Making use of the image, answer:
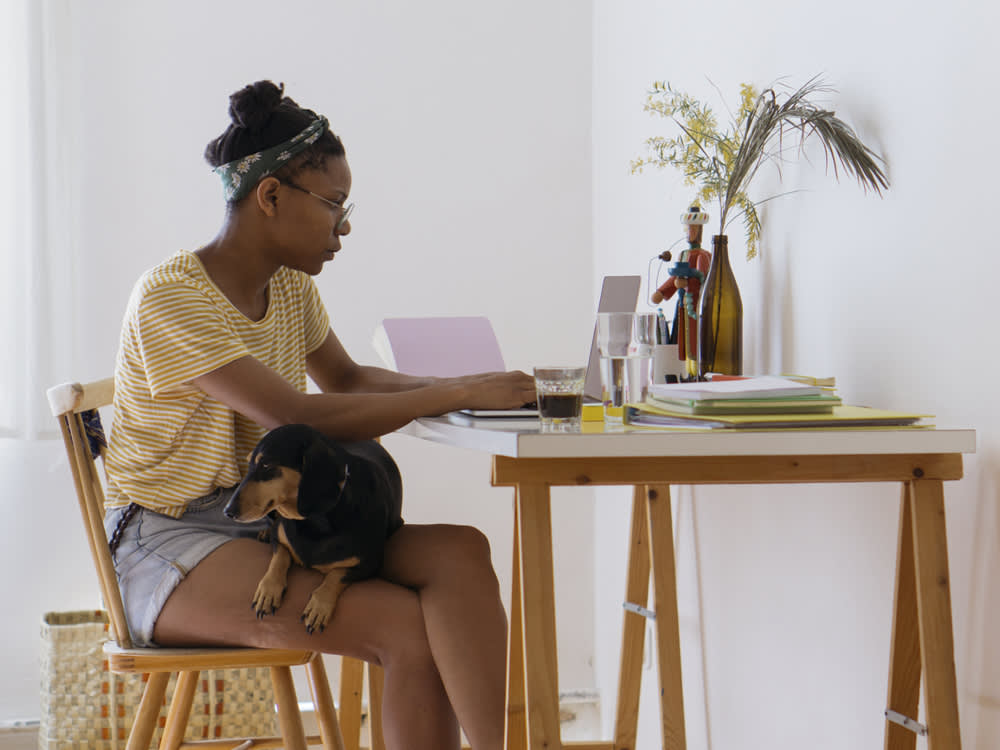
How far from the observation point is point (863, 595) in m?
1.50

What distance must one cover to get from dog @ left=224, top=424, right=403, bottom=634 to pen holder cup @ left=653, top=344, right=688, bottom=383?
1.45 ft

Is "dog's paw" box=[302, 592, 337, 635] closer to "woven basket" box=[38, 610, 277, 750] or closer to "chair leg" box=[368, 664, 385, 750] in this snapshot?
"chair leg" box=[368, 664, 385, 750]

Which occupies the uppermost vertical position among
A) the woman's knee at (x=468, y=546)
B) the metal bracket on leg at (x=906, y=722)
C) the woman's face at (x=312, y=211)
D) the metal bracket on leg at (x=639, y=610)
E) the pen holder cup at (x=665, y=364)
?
the woman's face at (x=312, y=211)

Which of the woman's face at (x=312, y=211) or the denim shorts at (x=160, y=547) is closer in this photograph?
the denim shorts at (x=160, y=547)

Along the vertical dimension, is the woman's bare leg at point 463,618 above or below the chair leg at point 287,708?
above

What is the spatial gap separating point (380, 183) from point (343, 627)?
5.31 ft

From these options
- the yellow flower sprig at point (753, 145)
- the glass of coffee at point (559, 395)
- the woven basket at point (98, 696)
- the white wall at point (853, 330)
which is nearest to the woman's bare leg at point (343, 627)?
the glass of coffee at point (559, 395)

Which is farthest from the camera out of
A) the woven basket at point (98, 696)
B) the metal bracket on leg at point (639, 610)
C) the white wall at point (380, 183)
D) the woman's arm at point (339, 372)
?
the white wall at point (380, 183)

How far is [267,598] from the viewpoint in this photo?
141 centimetres

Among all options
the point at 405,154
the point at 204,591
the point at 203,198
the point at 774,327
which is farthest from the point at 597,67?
the point at 204,591

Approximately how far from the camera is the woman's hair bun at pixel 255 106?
1634mm

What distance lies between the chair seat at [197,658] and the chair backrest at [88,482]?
32 mm

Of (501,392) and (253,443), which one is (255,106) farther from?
(501,392)

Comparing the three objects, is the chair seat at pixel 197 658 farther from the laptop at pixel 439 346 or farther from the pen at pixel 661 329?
the pen at pixel 661 329
